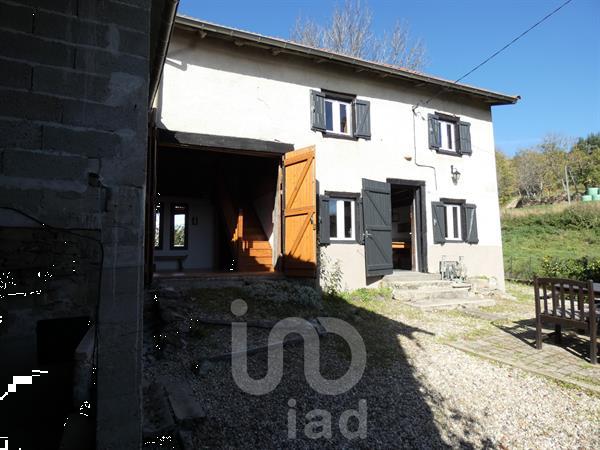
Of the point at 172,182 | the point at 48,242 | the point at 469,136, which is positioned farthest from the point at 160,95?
the point at 469,136

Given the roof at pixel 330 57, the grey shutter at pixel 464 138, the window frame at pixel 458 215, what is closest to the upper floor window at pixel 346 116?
the roof at pixel 330 57

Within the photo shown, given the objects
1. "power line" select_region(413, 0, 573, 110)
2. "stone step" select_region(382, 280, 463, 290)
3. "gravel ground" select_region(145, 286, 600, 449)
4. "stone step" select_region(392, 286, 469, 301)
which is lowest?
"gravel ground" select_region(145, 286, 600, 449)

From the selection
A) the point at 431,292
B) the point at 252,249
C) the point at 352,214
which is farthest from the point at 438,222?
the point at 252,249

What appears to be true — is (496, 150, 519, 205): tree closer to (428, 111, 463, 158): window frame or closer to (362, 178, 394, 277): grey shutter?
(428, 111, 463, 158): window frame

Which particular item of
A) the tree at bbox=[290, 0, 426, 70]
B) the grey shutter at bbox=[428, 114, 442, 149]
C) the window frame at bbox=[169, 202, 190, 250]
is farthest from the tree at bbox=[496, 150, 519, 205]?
the window frame at bbox=[169, 202, 190, 250]

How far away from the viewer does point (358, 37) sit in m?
15.3

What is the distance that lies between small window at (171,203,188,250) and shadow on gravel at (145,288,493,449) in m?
5.34

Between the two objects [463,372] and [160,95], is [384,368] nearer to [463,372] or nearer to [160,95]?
[463,372]

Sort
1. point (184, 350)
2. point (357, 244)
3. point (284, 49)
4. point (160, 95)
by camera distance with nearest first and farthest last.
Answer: point (184, 350)
point (160, 95)
point (284, 49)
point (357, 244)

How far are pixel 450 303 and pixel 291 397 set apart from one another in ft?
17.9

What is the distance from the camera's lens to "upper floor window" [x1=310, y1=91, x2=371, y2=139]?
8.28 m

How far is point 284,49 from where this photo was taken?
24.2 feet

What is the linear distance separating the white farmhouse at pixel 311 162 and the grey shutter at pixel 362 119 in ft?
0.11

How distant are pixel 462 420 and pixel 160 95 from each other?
6628 millimetres
